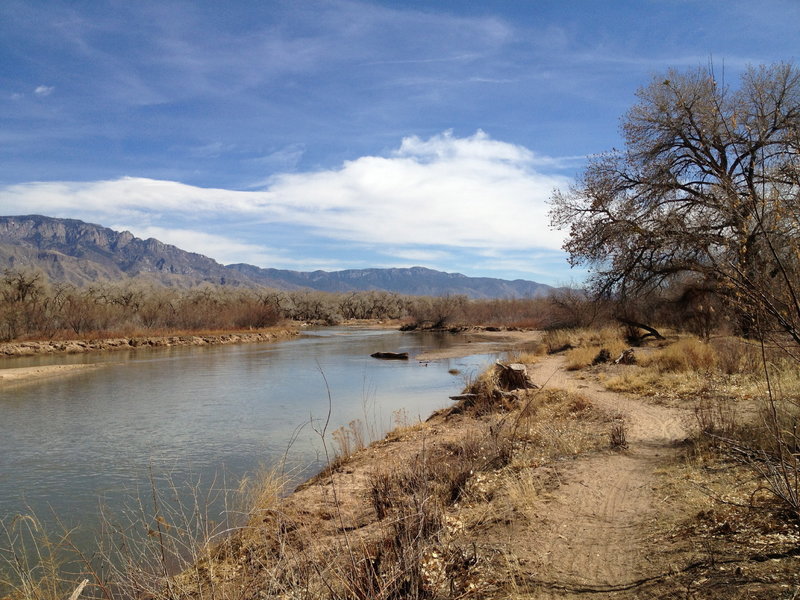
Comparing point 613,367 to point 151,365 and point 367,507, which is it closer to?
point 367,507

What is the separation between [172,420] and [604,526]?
13.5 meters

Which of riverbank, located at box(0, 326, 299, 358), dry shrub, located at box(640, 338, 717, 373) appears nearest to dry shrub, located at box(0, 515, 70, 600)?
dry shrub, located at box(640, 338, 717, 373)

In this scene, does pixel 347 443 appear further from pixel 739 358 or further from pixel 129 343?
pixel 129 343

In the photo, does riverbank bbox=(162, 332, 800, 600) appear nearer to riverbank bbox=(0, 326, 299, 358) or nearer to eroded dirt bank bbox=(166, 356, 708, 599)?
eroded dirt bank bbox=(166, 356, 708, 599)

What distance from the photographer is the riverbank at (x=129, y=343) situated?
1423 inches

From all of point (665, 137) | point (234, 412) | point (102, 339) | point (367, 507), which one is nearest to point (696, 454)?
point (367, 507)

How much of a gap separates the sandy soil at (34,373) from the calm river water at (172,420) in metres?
1.04

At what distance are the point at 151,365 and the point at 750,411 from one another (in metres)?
29.7

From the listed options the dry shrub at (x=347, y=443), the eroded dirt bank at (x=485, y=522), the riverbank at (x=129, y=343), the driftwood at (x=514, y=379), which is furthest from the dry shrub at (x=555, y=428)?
the riverbank at (x=129, y=343)

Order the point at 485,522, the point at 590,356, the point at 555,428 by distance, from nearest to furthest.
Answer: the point at 485,522
the point at 555,428
the point at 590,356

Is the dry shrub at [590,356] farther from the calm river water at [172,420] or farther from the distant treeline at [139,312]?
the distant treeline at [139,312]

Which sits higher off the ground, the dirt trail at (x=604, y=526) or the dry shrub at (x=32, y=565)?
the dirt trail at (x=604, y=526)

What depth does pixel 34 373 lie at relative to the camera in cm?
2531

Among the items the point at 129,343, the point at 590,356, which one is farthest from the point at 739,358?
the point at 129,343
